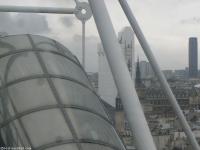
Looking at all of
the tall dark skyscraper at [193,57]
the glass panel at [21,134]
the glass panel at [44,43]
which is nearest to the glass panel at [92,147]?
the glass panel at [21,134]

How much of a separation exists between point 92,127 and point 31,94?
2.78 feet

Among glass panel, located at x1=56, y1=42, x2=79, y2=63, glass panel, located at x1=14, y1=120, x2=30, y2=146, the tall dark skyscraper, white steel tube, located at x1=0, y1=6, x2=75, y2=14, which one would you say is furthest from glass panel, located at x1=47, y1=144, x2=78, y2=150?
the tall dark skyscraper

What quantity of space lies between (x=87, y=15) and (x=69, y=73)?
83.8 inches

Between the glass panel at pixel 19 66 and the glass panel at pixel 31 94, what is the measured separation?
145 mm

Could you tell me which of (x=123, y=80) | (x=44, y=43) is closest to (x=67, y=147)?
(x=123, y=80)

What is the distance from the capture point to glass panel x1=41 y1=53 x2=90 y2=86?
6592 millimetres

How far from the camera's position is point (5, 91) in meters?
6.22

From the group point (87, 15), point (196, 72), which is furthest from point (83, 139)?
point (196, 72)

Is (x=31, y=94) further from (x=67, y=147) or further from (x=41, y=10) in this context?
(x=41, y=10)

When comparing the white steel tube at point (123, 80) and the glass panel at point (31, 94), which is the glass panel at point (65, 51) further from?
the white steel tube at point (123, 80)

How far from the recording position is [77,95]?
251 inches

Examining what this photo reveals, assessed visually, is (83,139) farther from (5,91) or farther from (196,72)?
(196,72)

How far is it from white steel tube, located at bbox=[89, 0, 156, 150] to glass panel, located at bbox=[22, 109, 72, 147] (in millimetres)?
1691

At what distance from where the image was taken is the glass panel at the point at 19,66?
641 cm
